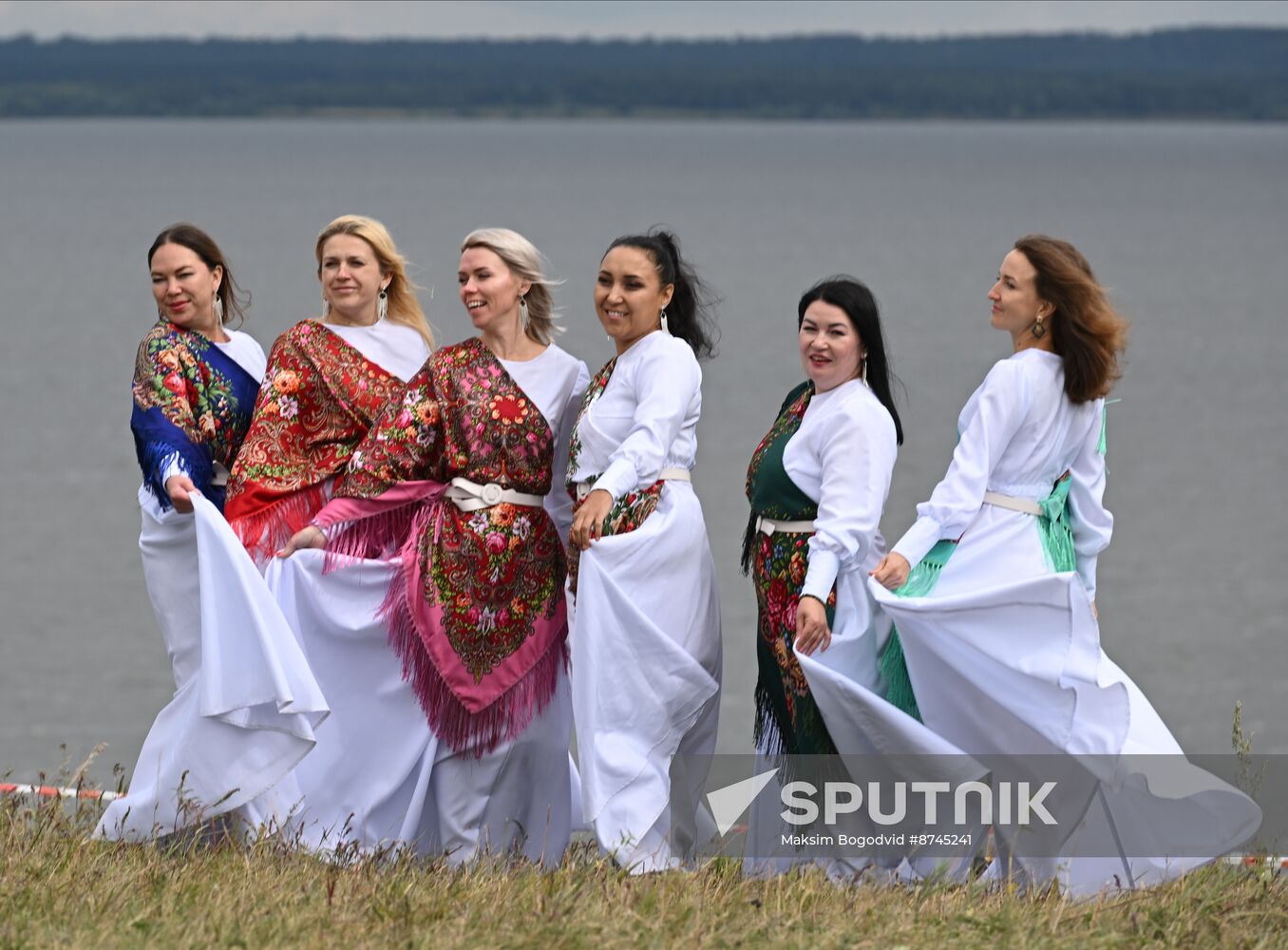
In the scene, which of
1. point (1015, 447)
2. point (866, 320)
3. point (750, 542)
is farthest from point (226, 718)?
point (1015, 447)

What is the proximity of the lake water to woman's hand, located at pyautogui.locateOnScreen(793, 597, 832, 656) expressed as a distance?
1.12 metres

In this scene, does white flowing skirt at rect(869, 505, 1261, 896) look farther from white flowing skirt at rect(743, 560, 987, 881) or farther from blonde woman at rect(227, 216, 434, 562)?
blonde woman at rect(227, 216, 434, 562)

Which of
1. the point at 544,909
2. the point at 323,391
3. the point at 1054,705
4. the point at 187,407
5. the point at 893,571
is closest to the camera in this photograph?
the point at 544,909

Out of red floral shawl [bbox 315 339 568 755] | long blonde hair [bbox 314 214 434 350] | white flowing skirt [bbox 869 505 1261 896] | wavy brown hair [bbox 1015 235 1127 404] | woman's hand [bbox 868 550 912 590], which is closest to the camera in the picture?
white flowing skirt [bbox 869 505 1261 896]

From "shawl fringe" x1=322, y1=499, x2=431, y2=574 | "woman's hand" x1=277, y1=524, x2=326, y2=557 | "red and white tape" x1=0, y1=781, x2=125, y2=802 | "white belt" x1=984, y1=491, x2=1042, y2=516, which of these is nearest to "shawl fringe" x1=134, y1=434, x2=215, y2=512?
"woman's hand" x1=277, y1=524, x2=326, y2=557

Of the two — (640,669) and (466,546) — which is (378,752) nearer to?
(466,546)

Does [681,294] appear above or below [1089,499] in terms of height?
above

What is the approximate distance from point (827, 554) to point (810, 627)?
0.21 meters

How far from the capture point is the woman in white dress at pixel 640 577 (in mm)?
5582

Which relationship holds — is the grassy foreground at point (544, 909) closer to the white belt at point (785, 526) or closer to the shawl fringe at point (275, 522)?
the white belt at point (785, 526)

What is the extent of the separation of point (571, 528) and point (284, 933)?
58.5 inches

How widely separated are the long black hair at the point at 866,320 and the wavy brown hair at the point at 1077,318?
1.49ft

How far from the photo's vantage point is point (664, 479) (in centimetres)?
575

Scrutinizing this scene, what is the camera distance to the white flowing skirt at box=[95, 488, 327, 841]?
18.4 ft
